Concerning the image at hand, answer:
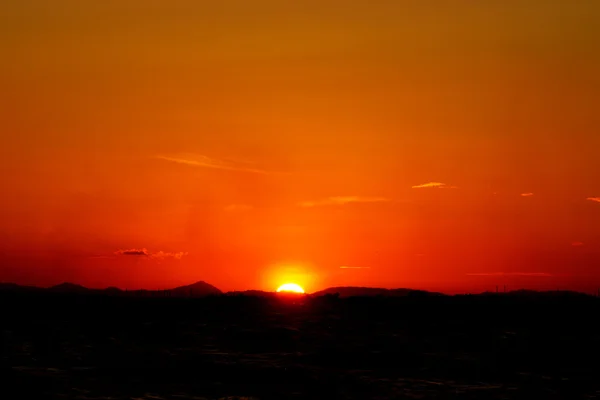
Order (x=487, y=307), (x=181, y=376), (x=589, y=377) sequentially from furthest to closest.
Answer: (x=487, y=307) → (x=589, y=377) → (x=181, y=376)

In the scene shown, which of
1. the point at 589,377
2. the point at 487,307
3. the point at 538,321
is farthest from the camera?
the point at 487,307

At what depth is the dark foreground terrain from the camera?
34.2 meters

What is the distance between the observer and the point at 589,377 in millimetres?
40062

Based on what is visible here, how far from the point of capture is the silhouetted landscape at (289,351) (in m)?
34.2

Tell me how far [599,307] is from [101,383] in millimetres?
70242

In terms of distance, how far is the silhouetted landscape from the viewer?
112 feet

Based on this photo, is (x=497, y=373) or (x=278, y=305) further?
(x=278, y=305)

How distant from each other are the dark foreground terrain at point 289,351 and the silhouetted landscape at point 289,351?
95mm

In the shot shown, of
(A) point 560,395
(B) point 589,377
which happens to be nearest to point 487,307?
(B) point 589,377

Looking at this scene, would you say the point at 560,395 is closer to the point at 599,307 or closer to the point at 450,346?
the point at 450,346

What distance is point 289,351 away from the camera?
4688 cm

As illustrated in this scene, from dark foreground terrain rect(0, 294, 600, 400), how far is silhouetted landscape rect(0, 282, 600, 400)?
0.31 ft

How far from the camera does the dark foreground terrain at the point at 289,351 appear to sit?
112ft

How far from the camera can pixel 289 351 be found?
154ft
